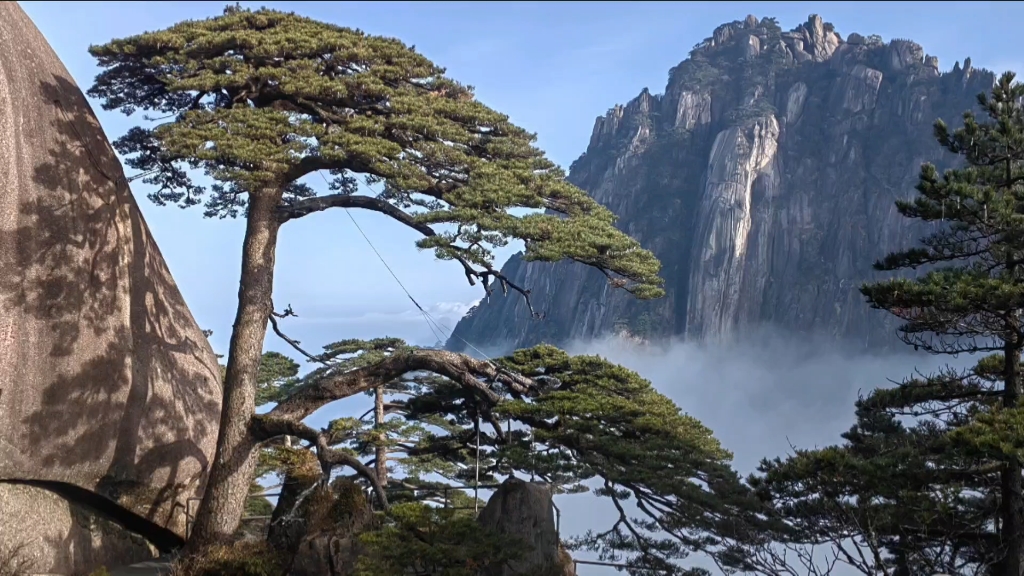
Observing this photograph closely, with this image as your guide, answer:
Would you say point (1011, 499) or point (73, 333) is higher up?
point (73, 333)

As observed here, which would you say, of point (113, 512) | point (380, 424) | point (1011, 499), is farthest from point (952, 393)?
point (113, 512)

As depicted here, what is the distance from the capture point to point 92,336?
994cm

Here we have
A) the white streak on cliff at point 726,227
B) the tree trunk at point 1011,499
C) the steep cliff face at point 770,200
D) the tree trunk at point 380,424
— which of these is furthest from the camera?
the white streak on cliff at point 726,227

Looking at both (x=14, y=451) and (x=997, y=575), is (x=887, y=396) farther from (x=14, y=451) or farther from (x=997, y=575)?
(x=14, y=451)

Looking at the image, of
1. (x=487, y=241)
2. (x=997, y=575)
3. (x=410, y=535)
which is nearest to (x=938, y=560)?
(x=997, y=575)

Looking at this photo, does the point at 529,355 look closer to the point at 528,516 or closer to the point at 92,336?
the point at 528,516

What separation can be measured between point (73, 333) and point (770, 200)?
2219 inches

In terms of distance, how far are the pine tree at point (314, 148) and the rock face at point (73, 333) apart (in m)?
0.85

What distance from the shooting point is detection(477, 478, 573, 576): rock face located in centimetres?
912

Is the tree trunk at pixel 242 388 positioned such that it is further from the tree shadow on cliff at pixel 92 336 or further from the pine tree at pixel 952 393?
the pine tree at pixel 952 393

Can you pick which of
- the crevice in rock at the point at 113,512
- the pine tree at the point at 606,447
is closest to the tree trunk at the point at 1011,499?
the pine tree at the point at 606,447

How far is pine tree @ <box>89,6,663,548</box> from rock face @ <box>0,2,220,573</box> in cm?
85

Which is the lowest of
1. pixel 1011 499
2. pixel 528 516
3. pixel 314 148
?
pixel 528 516

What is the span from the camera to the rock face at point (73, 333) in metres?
9.22
